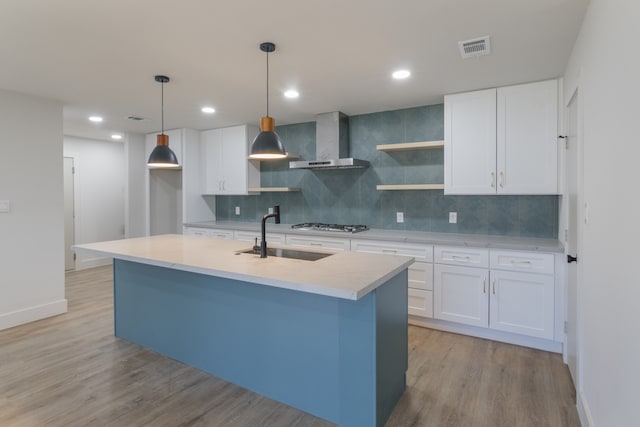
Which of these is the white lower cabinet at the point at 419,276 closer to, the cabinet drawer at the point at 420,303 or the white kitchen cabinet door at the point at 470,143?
the cabinet drawer at the point at 420,303

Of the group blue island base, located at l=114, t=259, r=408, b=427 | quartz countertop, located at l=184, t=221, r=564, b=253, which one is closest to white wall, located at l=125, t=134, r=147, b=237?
quartz countertop, located at l=184, t=221, r=564, b=253

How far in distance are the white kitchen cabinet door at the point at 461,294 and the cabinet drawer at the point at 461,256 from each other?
0.05 metres

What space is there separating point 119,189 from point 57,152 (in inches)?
122

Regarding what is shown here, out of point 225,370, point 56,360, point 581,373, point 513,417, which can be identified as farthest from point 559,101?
point 56,360

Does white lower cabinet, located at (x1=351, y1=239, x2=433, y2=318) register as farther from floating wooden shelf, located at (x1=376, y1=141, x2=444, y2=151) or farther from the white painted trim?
floating wooden shelf, located at (x1=376, y1=141, x2=444, y2=151)

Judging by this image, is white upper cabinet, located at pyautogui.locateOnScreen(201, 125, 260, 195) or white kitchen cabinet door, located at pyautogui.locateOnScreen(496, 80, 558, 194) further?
white upper cabinet, located at pyautogui.locateOnScreen(201, 125, 260, 195)

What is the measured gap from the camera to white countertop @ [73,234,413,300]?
5.73ft

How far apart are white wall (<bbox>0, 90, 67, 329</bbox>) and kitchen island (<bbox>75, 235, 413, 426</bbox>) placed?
1.45 m

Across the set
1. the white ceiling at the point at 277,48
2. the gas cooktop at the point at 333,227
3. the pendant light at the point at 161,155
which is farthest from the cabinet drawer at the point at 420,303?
the pendant light at the point at 161,155

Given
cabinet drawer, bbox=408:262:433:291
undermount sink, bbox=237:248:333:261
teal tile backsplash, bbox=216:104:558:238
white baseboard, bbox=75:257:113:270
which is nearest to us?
undermount sink, bbox=237:248:333:261

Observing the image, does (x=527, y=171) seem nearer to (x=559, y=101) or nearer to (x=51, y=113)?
(x=559, y=101)

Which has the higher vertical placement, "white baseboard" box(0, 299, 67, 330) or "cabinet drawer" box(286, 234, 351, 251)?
"cabinet drawer" box(286, 234, 351, 251)

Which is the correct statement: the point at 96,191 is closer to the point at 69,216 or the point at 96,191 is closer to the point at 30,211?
the point at 69,216

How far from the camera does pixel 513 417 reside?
211 centimetres
